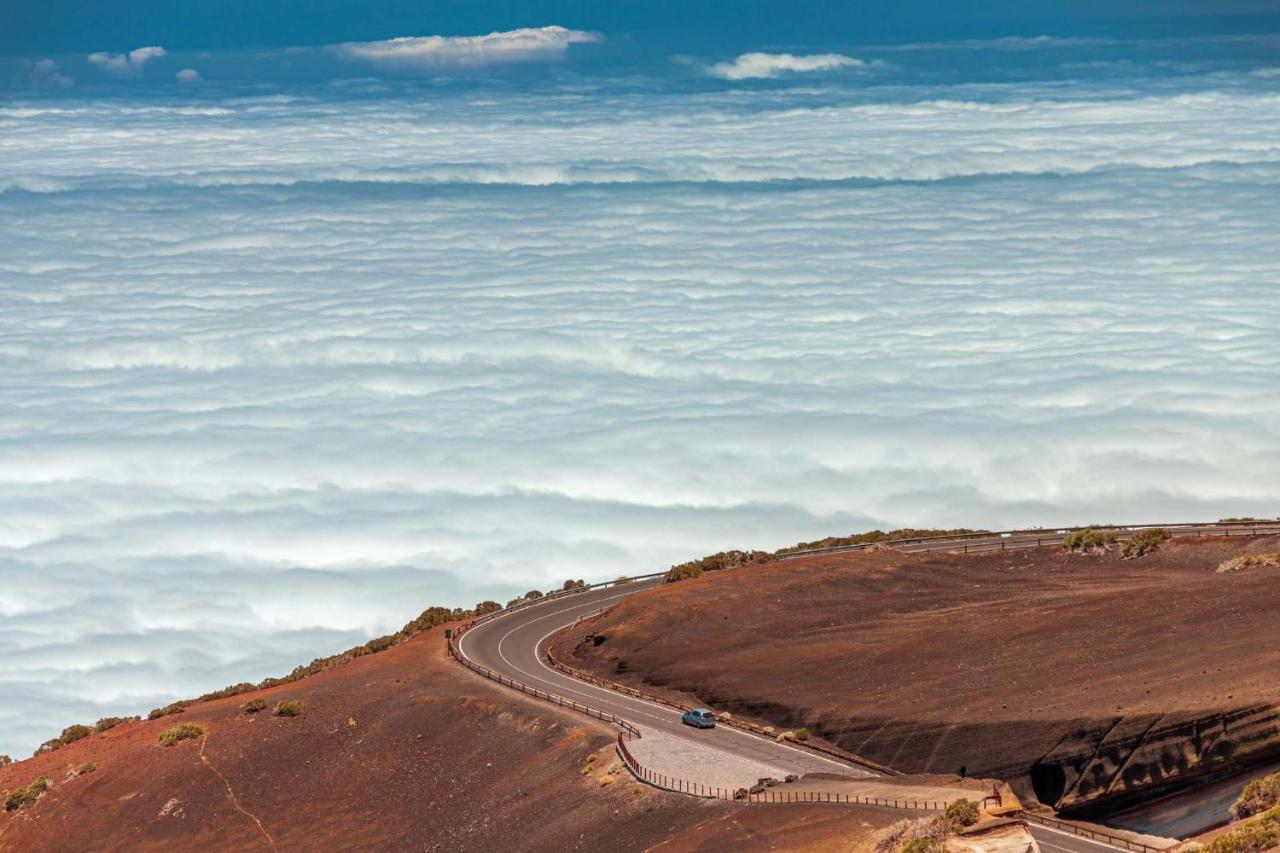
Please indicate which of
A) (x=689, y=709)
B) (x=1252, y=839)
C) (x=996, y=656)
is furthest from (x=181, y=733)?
(x=1252, y=839)

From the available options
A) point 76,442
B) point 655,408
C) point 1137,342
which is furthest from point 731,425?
point 76,442

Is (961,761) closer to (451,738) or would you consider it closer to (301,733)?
(451,738)

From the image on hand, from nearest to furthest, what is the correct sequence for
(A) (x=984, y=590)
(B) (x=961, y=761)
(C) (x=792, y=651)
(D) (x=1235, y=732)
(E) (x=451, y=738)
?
(D) (x=1235, y=732) < (B) (x=961, y=761) < (E) (x=451, y=738) < (C) (x=792, y=651) < (A) (x=984, y=590)

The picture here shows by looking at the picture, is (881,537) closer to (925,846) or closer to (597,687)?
(597,687)

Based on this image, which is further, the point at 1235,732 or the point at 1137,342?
the point at 1137,342

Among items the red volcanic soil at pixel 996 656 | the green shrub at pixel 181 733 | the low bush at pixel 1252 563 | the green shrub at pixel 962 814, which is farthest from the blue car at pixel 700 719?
the low bush at pixel 1252 563

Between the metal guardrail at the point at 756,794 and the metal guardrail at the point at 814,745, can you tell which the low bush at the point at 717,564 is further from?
the metal guardrail at the point at 756,794

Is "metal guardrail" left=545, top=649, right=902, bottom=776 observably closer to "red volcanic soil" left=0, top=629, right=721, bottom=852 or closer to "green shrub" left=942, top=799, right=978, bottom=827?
"red volcanic soil" left=0, top=629, right=721, bottom=852
